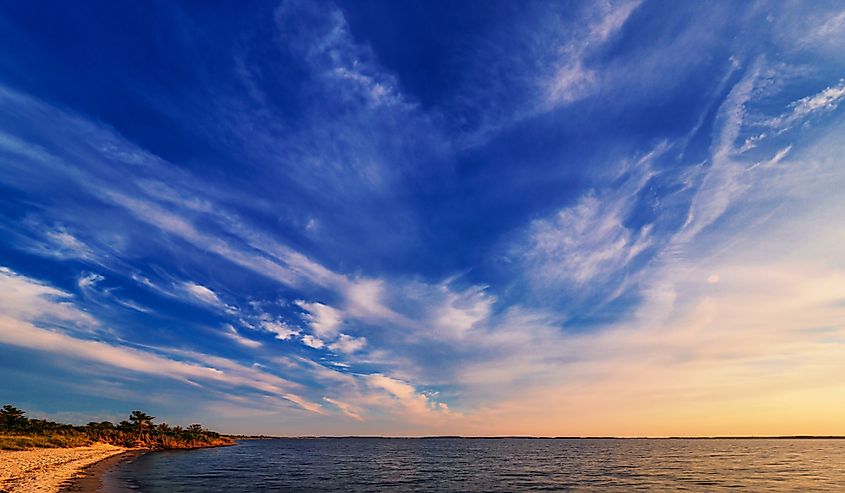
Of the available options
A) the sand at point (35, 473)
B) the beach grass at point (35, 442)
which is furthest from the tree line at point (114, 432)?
the sand at point (35, 473)

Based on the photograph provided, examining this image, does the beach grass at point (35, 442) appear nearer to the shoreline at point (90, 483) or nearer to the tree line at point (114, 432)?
the tree line at point (114, 432)

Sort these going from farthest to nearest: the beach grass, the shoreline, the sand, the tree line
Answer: the tree line
the beach grass
the shoreline
the sand

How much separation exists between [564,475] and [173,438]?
142567 millimetres

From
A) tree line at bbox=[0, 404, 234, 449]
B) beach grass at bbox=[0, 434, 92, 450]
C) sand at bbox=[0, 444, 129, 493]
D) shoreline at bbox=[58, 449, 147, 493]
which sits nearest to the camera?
sand at bbox=[0, 444, 129, 493]

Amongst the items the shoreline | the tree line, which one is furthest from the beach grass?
the shoreline

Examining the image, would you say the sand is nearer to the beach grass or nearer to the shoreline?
the shoreline

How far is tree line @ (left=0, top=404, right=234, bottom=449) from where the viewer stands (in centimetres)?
10525

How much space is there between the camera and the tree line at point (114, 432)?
105250 mm

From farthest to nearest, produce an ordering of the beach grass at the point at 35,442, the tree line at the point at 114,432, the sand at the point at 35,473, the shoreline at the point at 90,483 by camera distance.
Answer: the tree line at the point at 114,432 → the beach grass at the point at 35,442 → the shoreline at the point at 90,483 → the sand at the point at 35,473

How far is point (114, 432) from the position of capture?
137000 mm

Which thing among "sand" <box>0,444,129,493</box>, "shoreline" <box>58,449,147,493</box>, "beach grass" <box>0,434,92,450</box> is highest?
"beach grass" <box>0,434,92,450</box>

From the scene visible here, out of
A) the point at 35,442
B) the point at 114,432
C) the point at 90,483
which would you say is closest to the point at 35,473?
the point at 90,483

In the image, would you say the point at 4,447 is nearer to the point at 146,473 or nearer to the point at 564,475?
the point at 146,473

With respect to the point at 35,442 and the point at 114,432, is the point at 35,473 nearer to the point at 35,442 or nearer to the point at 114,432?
the point at 35,442
